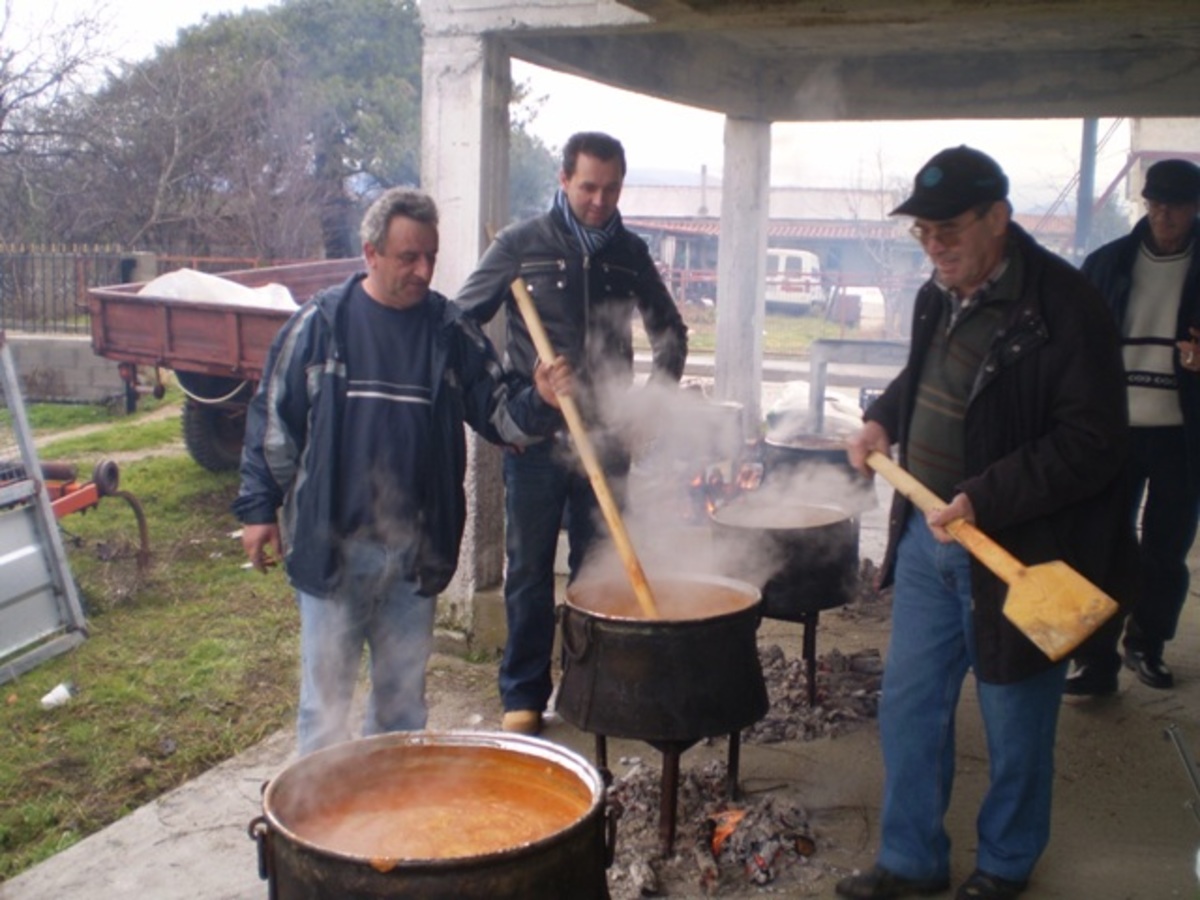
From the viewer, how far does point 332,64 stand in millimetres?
24047

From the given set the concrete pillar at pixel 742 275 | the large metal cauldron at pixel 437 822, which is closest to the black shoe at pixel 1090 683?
the large metal cauldron at pixel 437 822

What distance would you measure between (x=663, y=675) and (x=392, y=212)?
1.71 meters

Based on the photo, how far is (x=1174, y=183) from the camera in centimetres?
495

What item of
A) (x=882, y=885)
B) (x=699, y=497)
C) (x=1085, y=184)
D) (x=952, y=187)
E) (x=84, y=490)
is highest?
(x=1085, y=184)

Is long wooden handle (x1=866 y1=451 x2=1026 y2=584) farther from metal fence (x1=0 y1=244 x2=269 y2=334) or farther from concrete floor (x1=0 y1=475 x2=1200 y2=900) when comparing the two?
metal fence (x1=0 y1=244 x2=269 y2=334)

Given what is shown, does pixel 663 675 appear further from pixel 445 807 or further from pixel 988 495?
pixel 988 495

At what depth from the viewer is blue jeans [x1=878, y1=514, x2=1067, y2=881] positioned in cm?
347

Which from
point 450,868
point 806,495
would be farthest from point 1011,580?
point 806,495

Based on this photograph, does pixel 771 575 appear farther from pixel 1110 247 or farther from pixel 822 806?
pixel 1110 247

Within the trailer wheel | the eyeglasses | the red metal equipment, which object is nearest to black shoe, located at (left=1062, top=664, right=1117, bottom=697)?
the eyeglasses

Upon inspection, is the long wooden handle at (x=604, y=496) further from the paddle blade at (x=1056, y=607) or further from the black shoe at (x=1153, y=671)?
the black shoe at (x=1153, y=671)

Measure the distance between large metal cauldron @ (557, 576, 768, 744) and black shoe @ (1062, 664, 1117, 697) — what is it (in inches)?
83.3

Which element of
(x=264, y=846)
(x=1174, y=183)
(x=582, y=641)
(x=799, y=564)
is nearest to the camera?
(x=264, y=846)

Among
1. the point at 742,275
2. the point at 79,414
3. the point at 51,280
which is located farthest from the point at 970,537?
the point at 51,280
